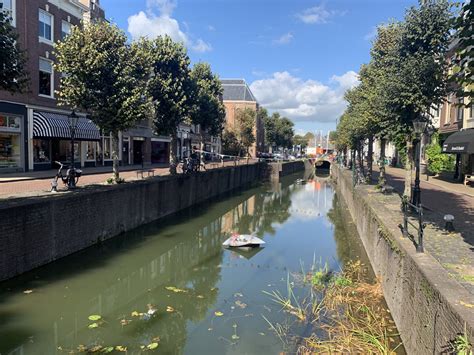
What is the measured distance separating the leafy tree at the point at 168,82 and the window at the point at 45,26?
23.8 ft

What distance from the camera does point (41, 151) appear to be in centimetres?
2548

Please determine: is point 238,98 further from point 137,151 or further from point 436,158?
point 436,158

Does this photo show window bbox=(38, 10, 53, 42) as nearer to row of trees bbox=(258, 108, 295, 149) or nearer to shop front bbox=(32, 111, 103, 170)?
shop front bbox=(32, 111, 103, 170)

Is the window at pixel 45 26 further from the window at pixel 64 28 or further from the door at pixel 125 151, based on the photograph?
the door at pixel 125 151

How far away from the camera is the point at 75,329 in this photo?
8734mm

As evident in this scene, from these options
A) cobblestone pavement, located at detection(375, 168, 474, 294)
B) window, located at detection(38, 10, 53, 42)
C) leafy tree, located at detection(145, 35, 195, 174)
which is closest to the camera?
cobblestone pavement, located at detection(375, 168, 474, 294)

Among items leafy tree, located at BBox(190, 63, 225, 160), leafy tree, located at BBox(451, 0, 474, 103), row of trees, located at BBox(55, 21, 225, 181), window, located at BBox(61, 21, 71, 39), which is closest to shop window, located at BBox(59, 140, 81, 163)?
window, located at BBox(61, 21, 71, 39)

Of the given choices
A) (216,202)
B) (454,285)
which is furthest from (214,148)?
(454,285)

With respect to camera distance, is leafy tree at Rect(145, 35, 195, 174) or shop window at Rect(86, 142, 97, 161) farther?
shop window at Rect(86, 142, 97, 161)

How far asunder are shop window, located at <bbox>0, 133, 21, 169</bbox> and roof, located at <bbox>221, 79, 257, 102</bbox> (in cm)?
6125

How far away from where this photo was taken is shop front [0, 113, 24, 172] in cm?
2225

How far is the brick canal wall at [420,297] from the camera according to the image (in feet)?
16.3

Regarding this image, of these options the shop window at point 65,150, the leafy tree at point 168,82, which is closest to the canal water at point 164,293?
the leafy tree at point 168,82

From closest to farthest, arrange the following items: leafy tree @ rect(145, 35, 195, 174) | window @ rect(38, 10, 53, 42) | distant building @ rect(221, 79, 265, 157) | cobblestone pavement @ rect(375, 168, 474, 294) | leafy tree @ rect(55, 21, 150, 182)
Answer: cobblestone pavement @ rect(375, 168, 474, 294) → leafy tree @ rect(55, 21, 150, 182) → leafy tree @ rect(145, 35, 195, 174) → window @ rect(38, 10, 53, 42) → distant building @ rect(221, 79, 265, 157)
